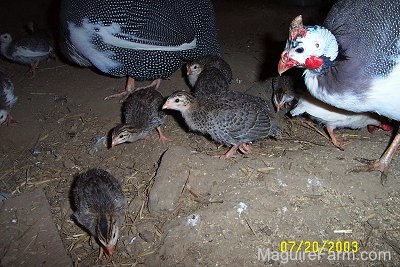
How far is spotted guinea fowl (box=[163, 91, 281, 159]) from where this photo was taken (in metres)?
3.44

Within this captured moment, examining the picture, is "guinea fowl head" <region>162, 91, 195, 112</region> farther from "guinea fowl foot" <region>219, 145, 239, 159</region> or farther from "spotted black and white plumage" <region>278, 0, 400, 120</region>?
"spotted black and white plumage" <region>278, 0, 400, 120</region>

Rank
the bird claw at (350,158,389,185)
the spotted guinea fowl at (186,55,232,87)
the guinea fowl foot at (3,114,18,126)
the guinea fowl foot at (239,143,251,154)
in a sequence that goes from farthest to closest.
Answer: the guinea fowl foot at (3,114,18,126)
the spotted guinea fowl at (186,55,232,87)
the guinea fowl foot at (239,143,251,154)
the bird claw at (350,158,389,185)

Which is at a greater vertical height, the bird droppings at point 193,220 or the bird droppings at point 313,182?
the bird droppings at point 313,182

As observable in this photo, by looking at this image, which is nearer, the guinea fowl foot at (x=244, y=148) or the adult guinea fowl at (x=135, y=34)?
the guinea fowl foot at (x=244, y=148)

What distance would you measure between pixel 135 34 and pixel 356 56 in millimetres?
2387

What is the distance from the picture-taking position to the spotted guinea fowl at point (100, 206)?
304 cm

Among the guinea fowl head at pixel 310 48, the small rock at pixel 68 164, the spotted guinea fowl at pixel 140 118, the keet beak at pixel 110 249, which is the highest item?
the guinea fowl head at pixel 310 48

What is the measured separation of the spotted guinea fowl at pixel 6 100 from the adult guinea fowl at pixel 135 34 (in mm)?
883

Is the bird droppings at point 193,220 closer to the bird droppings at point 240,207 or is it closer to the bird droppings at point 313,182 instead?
the bird droppings at point 240,207

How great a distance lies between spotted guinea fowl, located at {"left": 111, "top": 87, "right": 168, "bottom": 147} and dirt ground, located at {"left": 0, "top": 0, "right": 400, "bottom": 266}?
26 cm

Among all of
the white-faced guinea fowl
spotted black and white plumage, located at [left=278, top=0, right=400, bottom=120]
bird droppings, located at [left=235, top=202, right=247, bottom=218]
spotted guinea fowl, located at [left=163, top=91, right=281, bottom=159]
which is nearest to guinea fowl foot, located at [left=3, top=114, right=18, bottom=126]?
spotted guinea fowl, located at [left=163, top=91, right=281, bottom=159]

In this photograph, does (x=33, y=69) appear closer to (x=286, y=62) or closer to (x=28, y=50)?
(x=28, y=50)

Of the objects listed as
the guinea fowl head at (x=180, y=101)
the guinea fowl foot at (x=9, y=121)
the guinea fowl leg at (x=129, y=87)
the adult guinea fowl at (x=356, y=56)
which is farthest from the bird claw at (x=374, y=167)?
the guinea fowl foot at (x=9, y=121)

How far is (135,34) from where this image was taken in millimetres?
4188
